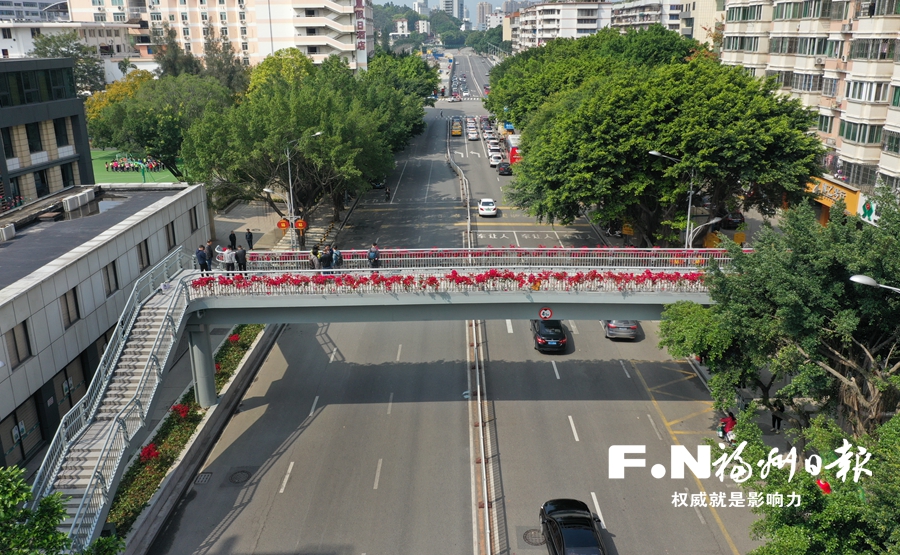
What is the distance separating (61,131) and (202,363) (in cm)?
3034

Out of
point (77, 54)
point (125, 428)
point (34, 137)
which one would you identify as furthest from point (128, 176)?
point (125, 428)

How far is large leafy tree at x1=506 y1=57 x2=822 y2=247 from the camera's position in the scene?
41469 millimetres

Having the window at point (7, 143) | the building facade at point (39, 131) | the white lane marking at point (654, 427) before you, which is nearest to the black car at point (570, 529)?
the white lane marking at point (654, 427)

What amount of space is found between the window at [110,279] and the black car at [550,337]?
19.2 m

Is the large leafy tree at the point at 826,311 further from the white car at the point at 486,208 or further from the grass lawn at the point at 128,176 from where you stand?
the grass lawn at the point at 128,176

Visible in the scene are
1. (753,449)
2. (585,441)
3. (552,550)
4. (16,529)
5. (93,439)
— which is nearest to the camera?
(16,529)

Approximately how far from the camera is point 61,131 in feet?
167

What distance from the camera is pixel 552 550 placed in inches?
840

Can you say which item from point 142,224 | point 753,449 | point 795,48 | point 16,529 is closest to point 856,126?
point 795,48

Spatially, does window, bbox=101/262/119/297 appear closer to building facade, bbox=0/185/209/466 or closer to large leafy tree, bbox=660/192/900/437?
building facade, bbox=0/185/209/466

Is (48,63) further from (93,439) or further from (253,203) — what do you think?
(93,439)

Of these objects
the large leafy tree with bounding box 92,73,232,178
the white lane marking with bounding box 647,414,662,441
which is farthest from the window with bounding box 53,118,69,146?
the white lane marking with bounding box 647,414,662,441

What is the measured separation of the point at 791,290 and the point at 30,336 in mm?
23766

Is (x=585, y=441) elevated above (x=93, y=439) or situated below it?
below
